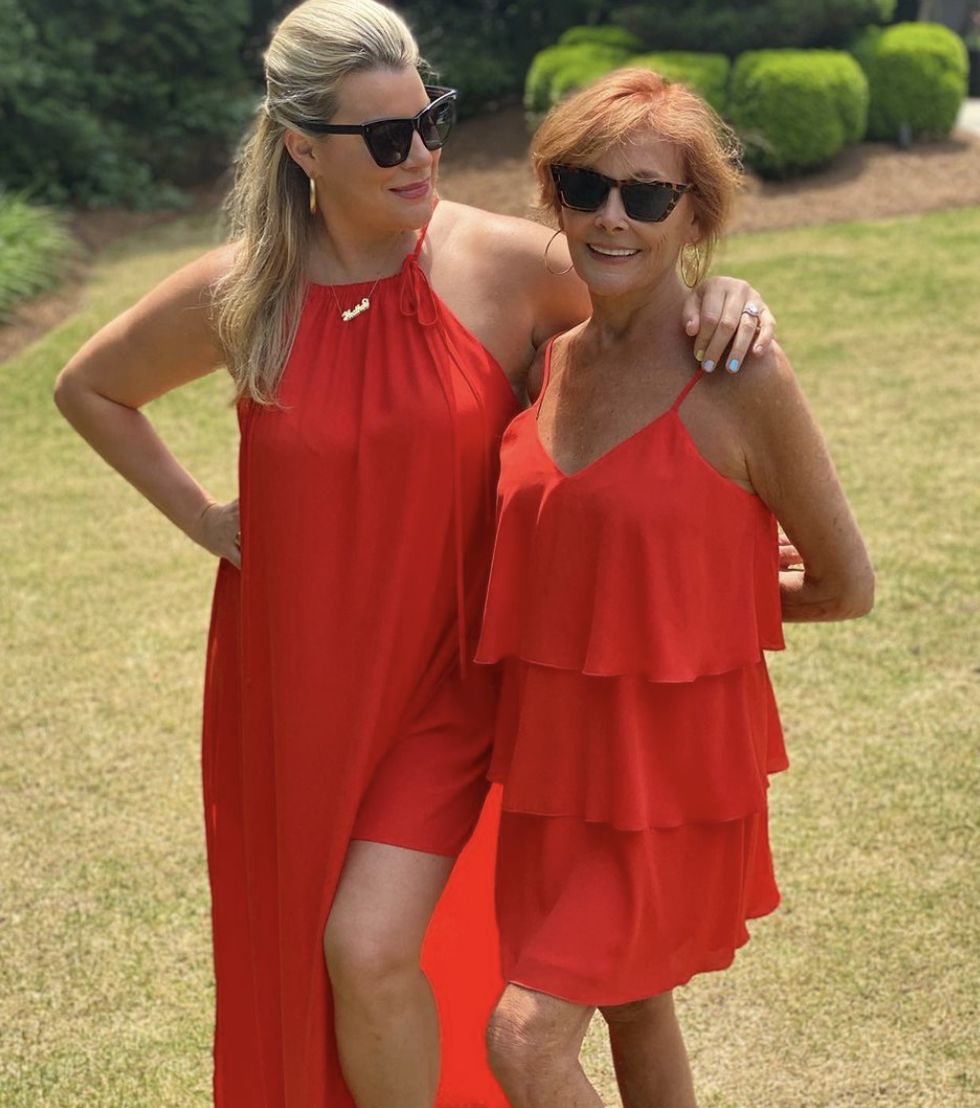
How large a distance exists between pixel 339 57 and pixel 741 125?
40.4 ft

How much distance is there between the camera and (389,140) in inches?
119

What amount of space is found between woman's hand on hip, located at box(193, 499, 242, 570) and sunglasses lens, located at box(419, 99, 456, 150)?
3.15ft

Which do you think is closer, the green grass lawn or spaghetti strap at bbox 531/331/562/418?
spaghetti strap at bbox 531/331/562/418

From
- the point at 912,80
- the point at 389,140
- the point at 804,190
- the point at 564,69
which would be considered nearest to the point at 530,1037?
the point at 389,140

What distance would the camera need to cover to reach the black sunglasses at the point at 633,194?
2672 mm

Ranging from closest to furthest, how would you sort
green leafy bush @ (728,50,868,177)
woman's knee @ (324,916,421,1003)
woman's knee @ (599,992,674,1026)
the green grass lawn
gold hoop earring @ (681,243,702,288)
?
woman's knee @ (324,916,421,1003) → gold hoop earring @ (681,243,702,288) → woman's knee @ (599,992,674,1026) → the green grass lawn → green leafy bush @ (728,50,868,177)

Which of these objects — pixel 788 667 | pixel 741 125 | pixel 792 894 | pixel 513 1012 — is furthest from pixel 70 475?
pixel 741 125

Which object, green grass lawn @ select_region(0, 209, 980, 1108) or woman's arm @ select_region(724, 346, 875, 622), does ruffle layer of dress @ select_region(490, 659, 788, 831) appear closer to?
woman's arm @ select_region(724, 346, 875, 622)

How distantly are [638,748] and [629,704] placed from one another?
8 cm

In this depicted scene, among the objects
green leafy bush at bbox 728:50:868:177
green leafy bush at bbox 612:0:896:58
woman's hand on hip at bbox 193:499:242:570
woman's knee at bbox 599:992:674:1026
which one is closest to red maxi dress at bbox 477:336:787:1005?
woman's knee at bbox 599:992:674:1026

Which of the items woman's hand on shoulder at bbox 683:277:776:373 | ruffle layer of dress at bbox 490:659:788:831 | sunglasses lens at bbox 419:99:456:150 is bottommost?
ruffle layer of dress at bbox 490:659:788:831

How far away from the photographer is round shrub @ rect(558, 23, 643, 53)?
52.7ft

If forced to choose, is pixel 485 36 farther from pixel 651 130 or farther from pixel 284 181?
pixel 651 130

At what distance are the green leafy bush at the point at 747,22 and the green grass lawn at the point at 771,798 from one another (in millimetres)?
6981
